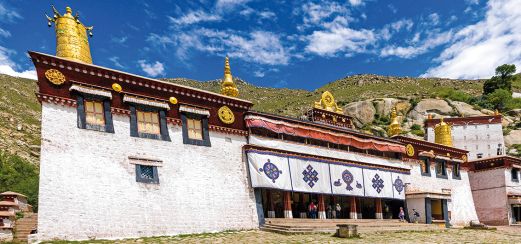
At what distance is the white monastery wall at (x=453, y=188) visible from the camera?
3050 centimetres

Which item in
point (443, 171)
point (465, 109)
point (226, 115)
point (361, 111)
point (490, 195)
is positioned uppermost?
point (361, 111)

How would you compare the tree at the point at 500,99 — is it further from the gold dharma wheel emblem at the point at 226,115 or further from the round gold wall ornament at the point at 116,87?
the round gold wall ornament at the point at 116,87

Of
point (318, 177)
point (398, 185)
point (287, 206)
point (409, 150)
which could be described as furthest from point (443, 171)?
point (287, 206)

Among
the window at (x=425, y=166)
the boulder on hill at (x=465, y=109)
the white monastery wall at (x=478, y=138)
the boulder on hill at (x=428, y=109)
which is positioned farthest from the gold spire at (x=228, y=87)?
the boulder on hill at (x=465, y=109)

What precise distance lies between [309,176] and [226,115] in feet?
19.3

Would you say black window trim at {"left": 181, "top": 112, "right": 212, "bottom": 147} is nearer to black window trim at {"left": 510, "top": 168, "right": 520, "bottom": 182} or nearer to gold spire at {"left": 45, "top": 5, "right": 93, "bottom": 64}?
gold spire at {"left": 45, "top": 5, "right": 93, "bottom": 64}

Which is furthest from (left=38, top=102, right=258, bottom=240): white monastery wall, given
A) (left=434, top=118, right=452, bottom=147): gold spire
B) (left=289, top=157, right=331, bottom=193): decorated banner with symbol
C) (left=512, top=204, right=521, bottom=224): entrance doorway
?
(left=512, top=204, right=521, bottom=224): entrance doorway

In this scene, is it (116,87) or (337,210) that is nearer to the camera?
(116,87)

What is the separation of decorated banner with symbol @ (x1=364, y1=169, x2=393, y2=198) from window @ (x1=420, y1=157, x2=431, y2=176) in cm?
519

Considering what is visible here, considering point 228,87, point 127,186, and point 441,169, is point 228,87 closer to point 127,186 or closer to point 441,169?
point 127,186

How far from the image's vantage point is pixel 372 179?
86.5 feet

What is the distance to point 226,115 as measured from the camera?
21094mm

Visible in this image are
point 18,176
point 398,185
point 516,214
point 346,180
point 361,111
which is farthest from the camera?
point 361,111

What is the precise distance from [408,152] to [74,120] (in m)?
23.4
